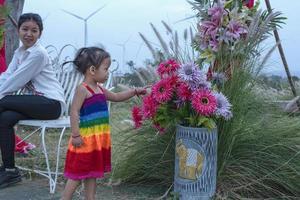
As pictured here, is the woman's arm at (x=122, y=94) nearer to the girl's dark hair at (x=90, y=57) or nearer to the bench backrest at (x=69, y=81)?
the girl's dark hair at (x=90, y=57)

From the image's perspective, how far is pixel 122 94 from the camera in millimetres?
3734

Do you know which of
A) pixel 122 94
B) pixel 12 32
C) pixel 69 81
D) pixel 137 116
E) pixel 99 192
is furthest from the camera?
pixel 12 32

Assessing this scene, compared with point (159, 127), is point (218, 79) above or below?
above

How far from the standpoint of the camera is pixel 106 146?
3.48 m

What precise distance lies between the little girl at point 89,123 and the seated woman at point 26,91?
2.87 feet

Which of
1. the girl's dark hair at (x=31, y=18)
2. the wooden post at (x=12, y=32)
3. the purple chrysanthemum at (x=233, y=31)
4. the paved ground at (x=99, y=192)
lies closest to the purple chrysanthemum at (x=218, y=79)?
the purple chrysanthemum at (x=233, y=31)

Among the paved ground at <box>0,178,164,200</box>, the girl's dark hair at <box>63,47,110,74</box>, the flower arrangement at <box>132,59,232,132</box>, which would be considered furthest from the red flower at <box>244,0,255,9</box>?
the paved ground at <box>0,178,164,200</box>

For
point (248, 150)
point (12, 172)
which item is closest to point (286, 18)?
point (248, 150)

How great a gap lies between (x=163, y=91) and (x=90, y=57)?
55 centimetres

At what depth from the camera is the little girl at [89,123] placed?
11.1 feet

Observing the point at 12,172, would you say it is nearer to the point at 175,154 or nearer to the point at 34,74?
the point at 34,74

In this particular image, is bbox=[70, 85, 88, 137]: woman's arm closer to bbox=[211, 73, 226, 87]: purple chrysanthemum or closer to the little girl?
the little girl

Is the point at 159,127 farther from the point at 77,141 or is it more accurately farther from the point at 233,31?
the point at 233,31

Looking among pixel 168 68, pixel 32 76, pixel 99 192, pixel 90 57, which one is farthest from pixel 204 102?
pixel 32 76
